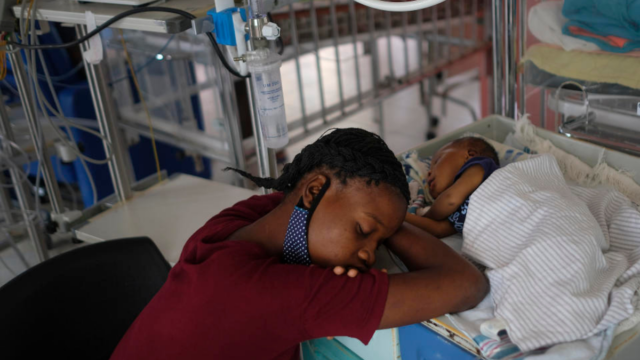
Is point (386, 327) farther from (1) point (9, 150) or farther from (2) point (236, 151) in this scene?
(1) point (9, 150)

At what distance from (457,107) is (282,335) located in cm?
345

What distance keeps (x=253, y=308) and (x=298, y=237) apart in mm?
167

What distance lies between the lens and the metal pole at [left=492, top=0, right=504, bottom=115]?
171cm

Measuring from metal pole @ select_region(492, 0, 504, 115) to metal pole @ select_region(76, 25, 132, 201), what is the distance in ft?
4.03

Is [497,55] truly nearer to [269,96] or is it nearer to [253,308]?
[269,96]

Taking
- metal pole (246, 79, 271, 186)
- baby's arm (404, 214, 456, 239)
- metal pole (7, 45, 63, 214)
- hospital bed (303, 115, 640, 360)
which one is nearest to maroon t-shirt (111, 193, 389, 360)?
hospital bed (303, 115, 640, 360)

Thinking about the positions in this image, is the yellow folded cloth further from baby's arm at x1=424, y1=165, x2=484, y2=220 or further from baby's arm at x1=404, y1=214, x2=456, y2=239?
baby's arm at x1=404, y1=214, x2=456, y2=239

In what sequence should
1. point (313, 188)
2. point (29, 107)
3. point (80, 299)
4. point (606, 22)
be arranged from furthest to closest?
1. point (29, 107)
2. point (606, 22)
3. point (80, 299)
4. point (313, 188)

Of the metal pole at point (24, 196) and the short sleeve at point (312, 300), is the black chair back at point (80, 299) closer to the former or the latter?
the short sleeve at point (312, 300)

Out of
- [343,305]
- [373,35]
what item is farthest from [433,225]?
[373,35]

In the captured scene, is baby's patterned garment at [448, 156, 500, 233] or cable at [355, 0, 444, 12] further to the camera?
baby's patterned garment at [448, 156, 500, 233]

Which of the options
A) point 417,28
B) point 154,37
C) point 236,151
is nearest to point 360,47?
point 417,28

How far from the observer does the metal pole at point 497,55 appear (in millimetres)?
1706

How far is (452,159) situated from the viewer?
141 centimetres
